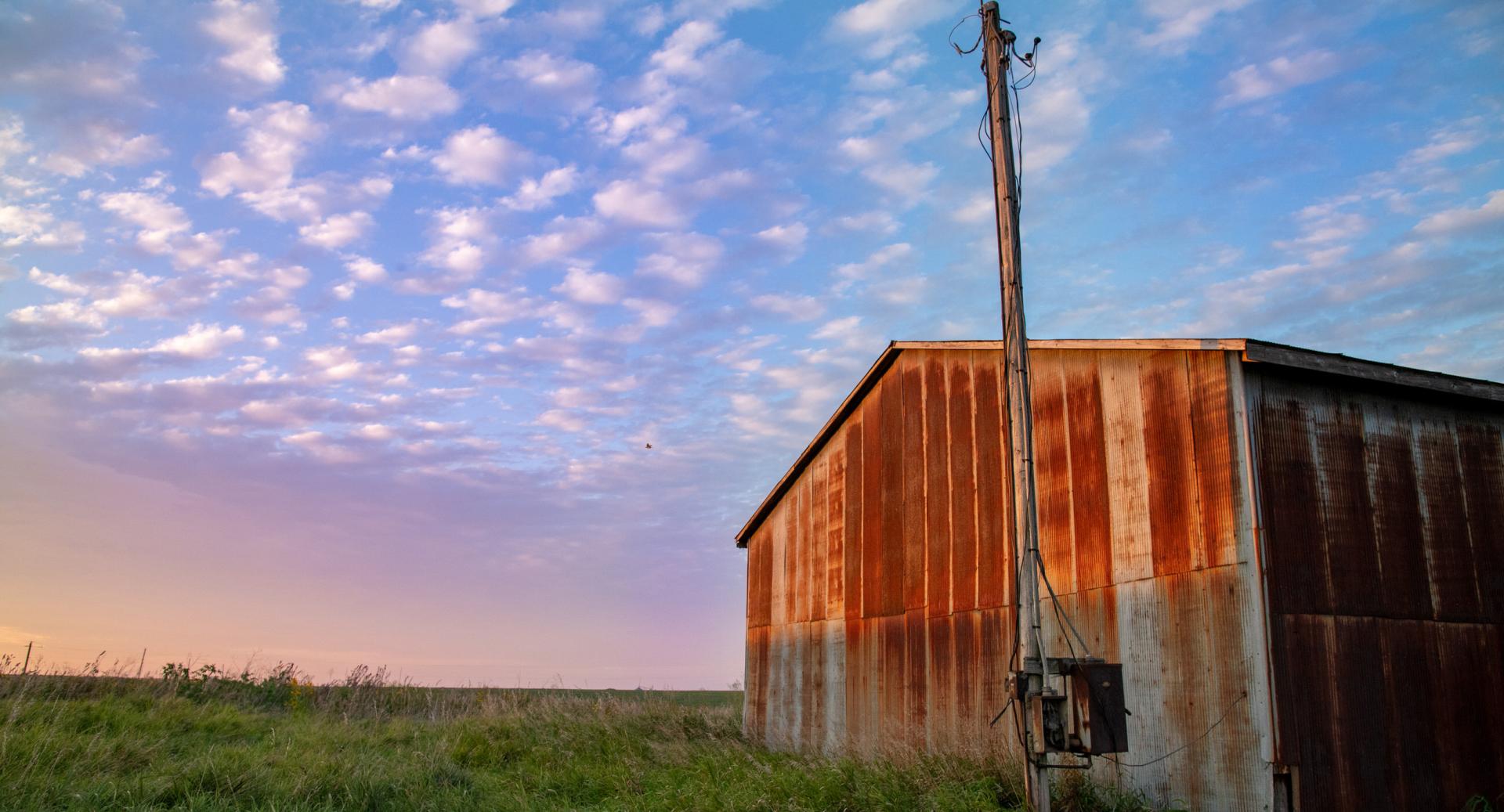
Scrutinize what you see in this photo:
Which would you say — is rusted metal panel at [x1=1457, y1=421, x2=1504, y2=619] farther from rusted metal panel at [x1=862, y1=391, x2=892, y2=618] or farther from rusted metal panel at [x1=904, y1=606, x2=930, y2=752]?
rusted metal panel at [x1=862, y1=391, x2=892, y2=618]

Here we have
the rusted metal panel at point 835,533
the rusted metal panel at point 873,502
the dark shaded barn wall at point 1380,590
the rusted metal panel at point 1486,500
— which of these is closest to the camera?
the dark shaded barn wall at point 1380,590

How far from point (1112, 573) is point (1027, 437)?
2501mm

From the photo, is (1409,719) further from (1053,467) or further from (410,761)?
(410,761)

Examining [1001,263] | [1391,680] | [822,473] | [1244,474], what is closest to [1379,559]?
[1391,680]

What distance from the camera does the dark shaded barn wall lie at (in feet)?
24.4

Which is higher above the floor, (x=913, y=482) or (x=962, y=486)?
(x=913, y=482)

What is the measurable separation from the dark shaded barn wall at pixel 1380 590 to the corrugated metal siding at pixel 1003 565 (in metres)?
0.37

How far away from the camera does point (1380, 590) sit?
8.00 meters

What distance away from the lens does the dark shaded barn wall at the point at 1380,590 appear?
24.4 ft

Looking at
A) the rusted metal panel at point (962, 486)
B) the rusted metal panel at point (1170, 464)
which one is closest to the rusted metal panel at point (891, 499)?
the rusted metal panel at point (962, 486)

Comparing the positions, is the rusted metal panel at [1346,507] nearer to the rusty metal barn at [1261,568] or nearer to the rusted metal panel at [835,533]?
the rusty metal barn at [1261,568]

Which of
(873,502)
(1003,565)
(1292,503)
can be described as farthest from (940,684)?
(1292,503)

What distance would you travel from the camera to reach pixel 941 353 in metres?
12.1

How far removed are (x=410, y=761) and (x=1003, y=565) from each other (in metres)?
8.29
